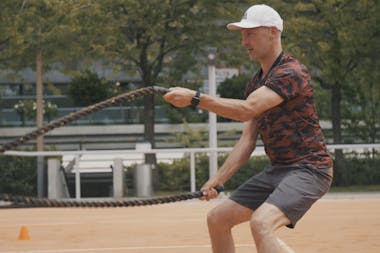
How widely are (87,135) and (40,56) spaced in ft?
24.7

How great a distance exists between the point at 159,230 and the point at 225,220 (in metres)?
6.75

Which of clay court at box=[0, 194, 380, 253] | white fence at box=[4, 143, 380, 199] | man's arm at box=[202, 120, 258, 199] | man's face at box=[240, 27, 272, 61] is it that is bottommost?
clay court at box=[0, 194, 380, 253]

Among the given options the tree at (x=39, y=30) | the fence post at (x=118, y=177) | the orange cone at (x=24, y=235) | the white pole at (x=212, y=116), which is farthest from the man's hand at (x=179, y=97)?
the tree at (x=39, y=30)

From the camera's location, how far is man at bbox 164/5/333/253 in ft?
20.7

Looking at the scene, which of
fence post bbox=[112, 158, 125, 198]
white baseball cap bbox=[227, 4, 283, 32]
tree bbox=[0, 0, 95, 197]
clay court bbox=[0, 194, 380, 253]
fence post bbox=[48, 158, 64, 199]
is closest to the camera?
white baseball cap bbox=[227, 4, 283, 32]

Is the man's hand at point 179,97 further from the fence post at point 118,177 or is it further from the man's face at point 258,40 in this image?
the fence post at point 118,177

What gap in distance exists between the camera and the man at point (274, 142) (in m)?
6.30

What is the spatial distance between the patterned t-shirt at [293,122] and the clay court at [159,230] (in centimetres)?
435

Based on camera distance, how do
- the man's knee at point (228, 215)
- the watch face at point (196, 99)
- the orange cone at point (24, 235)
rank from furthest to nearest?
the orange cone at point (24, 235) < the man's knee at point (228, 215) < the watch face at point (196, 99)

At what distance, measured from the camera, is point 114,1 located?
24703 mm

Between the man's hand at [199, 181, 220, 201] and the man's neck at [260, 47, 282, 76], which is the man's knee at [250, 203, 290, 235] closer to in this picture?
the man's hand at [199, 181, 220, 201]

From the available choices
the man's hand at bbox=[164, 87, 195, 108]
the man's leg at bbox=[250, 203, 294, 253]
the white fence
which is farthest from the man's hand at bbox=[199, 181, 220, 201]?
the white fence

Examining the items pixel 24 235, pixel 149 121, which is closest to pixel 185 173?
pixel 149 121

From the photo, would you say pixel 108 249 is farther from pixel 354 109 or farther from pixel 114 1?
pixel 354 109
